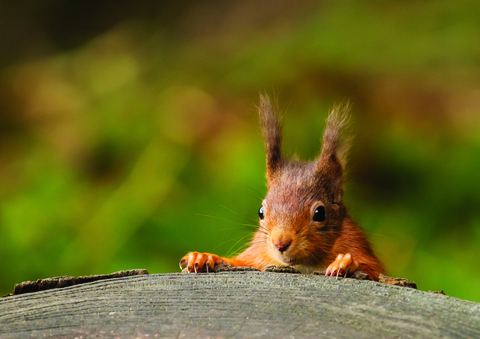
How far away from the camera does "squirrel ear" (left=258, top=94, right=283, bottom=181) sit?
194 cm

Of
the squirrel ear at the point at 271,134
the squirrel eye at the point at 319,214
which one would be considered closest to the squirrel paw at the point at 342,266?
the squirrel eye at the point at 319,214

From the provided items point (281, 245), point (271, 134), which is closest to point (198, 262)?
point (281, 245)

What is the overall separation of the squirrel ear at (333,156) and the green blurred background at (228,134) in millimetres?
273

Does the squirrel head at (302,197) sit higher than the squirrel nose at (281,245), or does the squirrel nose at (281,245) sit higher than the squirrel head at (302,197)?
the squirrel head at (302,197)

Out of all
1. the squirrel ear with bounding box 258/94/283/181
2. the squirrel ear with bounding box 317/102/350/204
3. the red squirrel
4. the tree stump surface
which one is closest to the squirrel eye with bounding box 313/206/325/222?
the red squirrel

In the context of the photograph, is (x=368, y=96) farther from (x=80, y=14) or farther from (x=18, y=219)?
(x=80, y=14)

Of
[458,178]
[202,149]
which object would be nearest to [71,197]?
[202,149]

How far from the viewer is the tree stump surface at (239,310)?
803 millimetres

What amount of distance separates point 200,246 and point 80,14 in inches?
76.6

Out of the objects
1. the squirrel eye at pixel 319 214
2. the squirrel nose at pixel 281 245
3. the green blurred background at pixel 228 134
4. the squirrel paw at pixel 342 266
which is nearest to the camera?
the squirrel paw at pixel 342 266

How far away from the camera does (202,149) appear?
2.60m

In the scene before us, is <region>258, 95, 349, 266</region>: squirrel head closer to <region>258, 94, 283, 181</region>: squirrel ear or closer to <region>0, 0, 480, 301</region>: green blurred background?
<region>258, 94, 283, 181</region>: squirrel ear

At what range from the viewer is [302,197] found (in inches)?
69.2

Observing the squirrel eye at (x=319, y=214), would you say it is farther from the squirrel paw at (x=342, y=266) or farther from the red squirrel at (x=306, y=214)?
the squirrel paw at (x=342, y=266)
